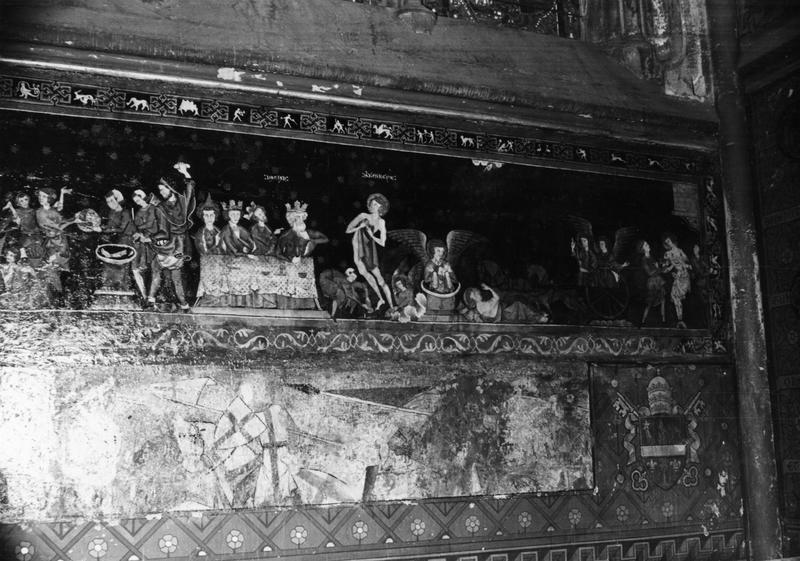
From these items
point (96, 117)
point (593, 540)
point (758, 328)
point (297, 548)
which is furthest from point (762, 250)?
point (96, 117)

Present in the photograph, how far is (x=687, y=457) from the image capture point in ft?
21.5

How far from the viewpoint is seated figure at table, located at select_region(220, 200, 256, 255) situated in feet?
18.4

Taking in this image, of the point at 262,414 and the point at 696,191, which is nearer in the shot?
the point at 262,414

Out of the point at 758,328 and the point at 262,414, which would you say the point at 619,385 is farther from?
the point at 262,414

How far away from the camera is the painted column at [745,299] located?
259 inches

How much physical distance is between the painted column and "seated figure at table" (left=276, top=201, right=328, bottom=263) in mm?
3562

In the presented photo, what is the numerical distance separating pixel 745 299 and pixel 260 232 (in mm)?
4039

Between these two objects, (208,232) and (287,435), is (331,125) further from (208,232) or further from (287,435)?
(287,435)

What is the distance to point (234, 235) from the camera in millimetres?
5633

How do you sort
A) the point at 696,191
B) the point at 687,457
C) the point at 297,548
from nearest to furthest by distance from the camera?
the point at 297,548
the point at 687,457
the point at 696,191

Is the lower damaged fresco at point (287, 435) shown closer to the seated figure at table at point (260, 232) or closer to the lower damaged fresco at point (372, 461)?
the lower damaged fresco at point (372, 461)

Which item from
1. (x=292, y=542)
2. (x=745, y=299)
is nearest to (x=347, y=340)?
(x=292, y=542)

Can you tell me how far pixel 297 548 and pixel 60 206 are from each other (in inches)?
104

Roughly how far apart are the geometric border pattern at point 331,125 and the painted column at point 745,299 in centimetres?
34
